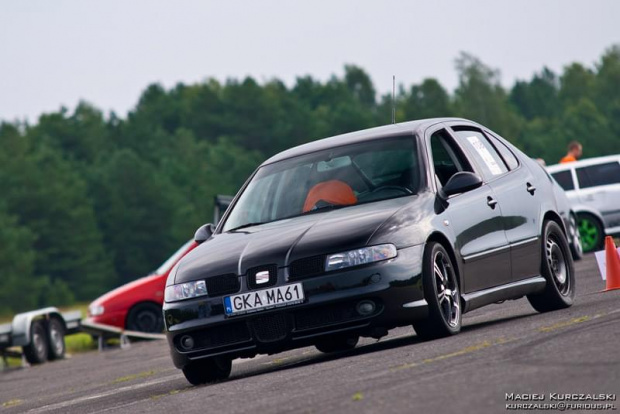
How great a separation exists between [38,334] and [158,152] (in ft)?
400

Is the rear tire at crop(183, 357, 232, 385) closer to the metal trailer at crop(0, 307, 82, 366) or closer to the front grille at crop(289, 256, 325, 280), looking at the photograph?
the front grille at crop(289, 256, 325, 280)

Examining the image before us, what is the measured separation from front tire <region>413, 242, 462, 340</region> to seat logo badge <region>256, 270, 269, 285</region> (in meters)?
1.04

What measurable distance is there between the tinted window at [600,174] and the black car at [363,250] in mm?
14666

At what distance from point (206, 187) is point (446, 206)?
122 metres

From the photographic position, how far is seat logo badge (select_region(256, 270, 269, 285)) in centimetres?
904

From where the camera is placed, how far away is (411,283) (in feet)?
29.7

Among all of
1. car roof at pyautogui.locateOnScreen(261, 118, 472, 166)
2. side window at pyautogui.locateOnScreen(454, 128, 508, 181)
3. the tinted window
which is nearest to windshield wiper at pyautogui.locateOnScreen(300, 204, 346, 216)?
car roof at pyautogui.locateOnScreen(261, 118, 472, 166)

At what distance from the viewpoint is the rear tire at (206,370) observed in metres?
9.57

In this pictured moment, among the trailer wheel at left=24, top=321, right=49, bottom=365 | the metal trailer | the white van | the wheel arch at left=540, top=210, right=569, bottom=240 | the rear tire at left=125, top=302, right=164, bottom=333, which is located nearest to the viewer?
the wheel arch at left=540, top=210, right=569, bottom=240

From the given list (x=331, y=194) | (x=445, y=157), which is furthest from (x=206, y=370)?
(x=445, y=157)

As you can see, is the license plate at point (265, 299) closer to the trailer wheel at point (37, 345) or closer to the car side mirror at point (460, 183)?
the car side mirror at point (460, 183)

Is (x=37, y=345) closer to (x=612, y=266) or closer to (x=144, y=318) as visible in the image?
(x=144, y=318)

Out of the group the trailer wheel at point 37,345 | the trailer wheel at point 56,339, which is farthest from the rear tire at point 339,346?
the trailer wheel at point 56,339

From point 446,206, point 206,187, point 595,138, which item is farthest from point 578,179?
point 595,138
